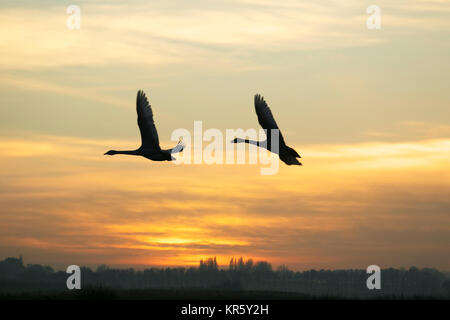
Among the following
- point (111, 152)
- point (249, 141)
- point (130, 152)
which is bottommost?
point (130, 152)

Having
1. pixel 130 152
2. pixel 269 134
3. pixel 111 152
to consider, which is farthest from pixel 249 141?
pixel 111 152

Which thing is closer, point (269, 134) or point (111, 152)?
point (269, 134)

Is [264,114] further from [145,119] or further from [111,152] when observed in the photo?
[111,152]

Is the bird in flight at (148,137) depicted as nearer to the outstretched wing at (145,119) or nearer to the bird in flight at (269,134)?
the outstretched wing at (145,119)

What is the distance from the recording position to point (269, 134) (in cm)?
8194

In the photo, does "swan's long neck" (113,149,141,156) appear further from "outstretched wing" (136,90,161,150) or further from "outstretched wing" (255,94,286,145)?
"outstretched wing" (255,94,286,145)

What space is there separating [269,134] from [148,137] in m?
9.89

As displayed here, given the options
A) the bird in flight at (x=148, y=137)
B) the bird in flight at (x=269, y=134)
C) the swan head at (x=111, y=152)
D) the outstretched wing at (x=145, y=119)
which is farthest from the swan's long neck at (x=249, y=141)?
the swan head at (x=111, y=152)

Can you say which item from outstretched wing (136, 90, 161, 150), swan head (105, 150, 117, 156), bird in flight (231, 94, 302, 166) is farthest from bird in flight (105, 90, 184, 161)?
bird in flight (231, 94, 302, 166)

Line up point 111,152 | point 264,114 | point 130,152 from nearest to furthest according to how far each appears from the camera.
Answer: point 264,114 → point 130,152 → point 111,152

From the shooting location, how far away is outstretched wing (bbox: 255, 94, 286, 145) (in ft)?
265
